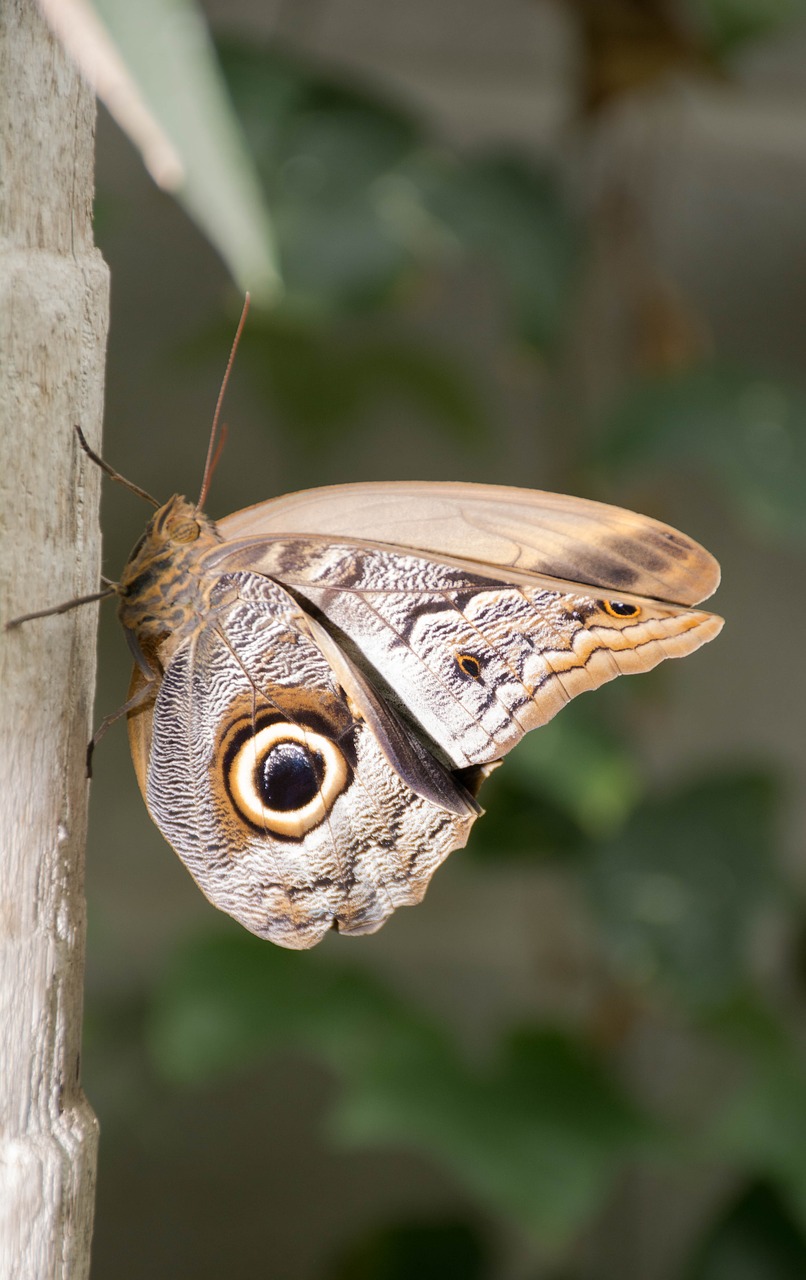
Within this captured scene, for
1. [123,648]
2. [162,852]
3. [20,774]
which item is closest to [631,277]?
[123,648]

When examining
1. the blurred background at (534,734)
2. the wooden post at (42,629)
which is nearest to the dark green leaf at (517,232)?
the blurred background at (534,734)

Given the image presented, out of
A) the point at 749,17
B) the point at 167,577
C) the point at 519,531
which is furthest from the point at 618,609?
the point at 749,17

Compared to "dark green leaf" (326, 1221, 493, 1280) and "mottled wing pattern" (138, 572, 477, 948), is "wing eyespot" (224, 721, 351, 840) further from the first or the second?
"dark green leaf" (326, 1221, 493, 1280)

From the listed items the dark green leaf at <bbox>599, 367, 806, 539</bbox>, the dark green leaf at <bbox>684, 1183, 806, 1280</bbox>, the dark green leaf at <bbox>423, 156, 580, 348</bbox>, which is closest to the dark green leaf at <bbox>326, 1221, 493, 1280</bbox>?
the dark green leaf at <bbox>684, 1183, 806, 1280</bbox>

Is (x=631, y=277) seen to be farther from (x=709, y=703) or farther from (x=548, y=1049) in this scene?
(x=548, y=1049)

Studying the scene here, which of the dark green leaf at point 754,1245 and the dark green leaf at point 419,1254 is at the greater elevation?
the dark green leaf at point 754,1245

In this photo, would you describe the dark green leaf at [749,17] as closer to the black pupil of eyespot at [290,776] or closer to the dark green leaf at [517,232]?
the dark green leaf at [517,232]

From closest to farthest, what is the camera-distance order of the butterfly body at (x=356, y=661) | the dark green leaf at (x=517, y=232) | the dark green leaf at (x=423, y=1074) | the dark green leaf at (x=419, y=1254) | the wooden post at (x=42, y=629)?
the wooden post at (x=42, y=629)
the butterfly body at (x=356, y=661)
the dark green leaf at (x=423, y=1074)
the dark green leaf at (x=517, y=232)
the dark green leaf at (x=419, y=1254)

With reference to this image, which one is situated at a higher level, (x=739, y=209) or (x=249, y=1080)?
(x=739, y=209)
